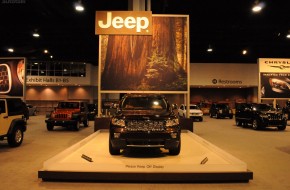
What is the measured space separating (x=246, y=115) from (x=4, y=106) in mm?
15752

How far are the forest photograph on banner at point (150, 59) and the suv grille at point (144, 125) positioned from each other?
617 cm

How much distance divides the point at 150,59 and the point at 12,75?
42.3 feet

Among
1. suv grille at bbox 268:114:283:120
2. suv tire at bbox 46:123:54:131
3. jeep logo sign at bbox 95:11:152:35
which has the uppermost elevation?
jeep logo sign at bbox 95:11:152:35

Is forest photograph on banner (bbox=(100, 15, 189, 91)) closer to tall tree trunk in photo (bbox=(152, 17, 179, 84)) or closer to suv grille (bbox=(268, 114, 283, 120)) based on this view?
tall tree trunk in photo (bbox=(152, 17, 179, 84))

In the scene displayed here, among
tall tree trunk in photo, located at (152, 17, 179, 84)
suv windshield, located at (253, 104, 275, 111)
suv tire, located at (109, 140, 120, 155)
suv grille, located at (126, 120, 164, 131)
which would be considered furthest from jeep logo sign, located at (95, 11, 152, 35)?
suv windshield, located at (253, 104, 275, 111)

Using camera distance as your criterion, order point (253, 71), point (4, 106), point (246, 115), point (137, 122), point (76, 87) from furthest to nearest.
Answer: point (76, 87)
point (253, 71)
point (246, 115)
point (4, 106)
point (137, 122)

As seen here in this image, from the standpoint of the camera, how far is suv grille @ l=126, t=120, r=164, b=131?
26.3 ft

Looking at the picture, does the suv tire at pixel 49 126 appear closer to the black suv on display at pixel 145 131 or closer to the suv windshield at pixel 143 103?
the suv windshield at pixel 143 103

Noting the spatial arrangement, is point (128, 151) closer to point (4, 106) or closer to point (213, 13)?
point (4, 106)

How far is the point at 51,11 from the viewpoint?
70.9ft

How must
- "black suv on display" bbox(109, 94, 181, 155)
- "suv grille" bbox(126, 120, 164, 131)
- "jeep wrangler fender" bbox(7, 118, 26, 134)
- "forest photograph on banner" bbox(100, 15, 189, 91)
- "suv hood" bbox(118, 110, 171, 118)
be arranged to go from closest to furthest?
"black suv on display" bbox(109, 94, 181, 155) < "suv grille" bbox(126, 120, 164, 131) < "suv hood" bbox(118, 110, 171, 118) < "jeep wrangler fender" bbox(7, 118, 26, 134) < "forest photograph on banner" bbox(100, 15, 189, 91)

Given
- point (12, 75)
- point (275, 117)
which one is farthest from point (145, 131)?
point (12, 75)

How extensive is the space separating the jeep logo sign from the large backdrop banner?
36.7ft

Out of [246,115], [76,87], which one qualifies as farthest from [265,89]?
[76,87]
